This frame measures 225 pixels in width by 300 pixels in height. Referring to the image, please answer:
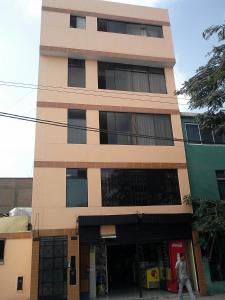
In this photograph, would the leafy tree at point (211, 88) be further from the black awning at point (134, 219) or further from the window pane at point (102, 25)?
the window pane at point (102, 25)

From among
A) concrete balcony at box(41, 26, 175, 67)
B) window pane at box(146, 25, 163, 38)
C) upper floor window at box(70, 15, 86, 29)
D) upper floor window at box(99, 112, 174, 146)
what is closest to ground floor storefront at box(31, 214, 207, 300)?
upper floor window at box(99, 112, 174, 146)

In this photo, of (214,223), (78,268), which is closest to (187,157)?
(214,223)

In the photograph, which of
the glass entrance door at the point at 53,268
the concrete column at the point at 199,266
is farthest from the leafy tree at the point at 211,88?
the glass entrance door at the point at 53,268

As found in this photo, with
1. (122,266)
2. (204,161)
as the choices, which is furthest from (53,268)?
(204,161)

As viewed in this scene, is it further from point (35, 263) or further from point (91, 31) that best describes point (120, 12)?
point (35, 263)

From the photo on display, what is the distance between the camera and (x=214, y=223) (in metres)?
13.5

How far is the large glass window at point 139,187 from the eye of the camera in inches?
602

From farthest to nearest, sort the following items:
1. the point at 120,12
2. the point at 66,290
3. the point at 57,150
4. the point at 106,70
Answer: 1. the point at 120,12
2. the point at 106,70
3. the point at 57,150
4. the point at 66,290

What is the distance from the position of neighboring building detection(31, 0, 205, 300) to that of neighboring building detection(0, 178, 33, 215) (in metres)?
23.8

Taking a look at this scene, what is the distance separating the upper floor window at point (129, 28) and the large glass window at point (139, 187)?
29.8 ft

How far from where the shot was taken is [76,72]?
1745 centimetres

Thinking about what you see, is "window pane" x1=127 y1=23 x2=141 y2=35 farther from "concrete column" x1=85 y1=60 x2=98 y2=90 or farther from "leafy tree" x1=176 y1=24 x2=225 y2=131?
"leafy tree" x1=176 y1=24 x2=225 y2=131

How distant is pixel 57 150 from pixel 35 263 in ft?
17.5

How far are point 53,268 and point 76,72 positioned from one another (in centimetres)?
1046
